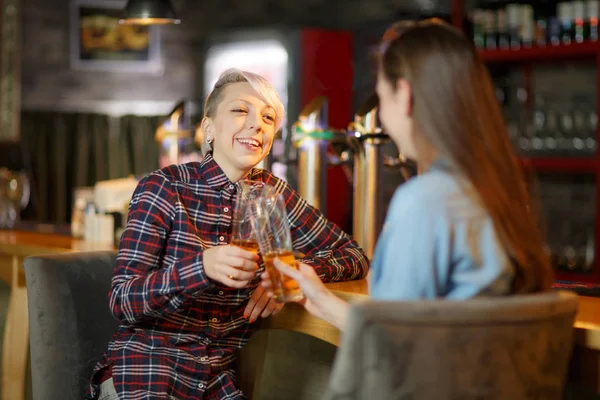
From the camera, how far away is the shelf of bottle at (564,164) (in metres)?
4.51

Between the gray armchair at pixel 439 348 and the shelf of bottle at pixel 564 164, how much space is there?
10.9 feet

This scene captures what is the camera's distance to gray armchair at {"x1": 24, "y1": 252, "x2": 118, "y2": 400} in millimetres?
2055

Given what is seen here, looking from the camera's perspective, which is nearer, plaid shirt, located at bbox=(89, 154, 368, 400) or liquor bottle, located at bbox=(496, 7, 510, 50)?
plaid shirt, located at bbox=(89, 154, 368, 400)

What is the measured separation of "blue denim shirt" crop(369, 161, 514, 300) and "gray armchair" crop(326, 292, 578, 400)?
90mm

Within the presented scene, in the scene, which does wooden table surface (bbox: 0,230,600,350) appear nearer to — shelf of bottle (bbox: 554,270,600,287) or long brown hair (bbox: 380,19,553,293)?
long brown hair (bbox: 380,19,553,293)

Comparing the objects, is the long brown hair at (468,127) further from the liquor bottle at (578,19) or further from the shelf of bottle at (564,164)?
the liquor bottle at (578,19)

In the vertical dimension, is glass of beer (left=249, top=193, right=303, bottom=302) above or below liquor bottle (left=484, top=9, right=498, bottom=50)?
below

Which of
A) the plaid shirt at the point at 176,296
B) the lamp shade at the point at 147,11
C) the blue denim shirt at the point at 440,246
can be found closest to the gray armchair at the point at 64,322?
the plaid shirt at the point at 176,296

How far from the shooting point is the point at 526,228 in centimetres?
134

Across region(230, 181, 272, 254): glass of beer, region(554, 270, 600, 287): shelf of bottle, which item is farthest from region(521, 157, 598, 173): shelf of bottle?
region(230, 181, 272, 254): glass of beer

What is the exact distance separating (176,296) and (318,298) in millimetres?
364

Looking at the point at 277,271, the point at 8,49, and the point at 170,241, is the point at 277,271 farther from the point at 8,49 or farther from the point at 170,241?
the point at 8,49

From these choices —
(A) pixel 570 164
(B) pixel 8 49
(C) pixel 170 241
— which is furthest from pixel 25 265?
(B) pixel 8 49

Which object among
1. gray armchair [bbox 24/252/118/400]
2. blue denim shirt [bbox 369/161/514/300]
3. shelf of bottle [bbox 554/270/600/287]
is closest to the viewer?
blue denim shirt [bbox 369/161/514/300]
